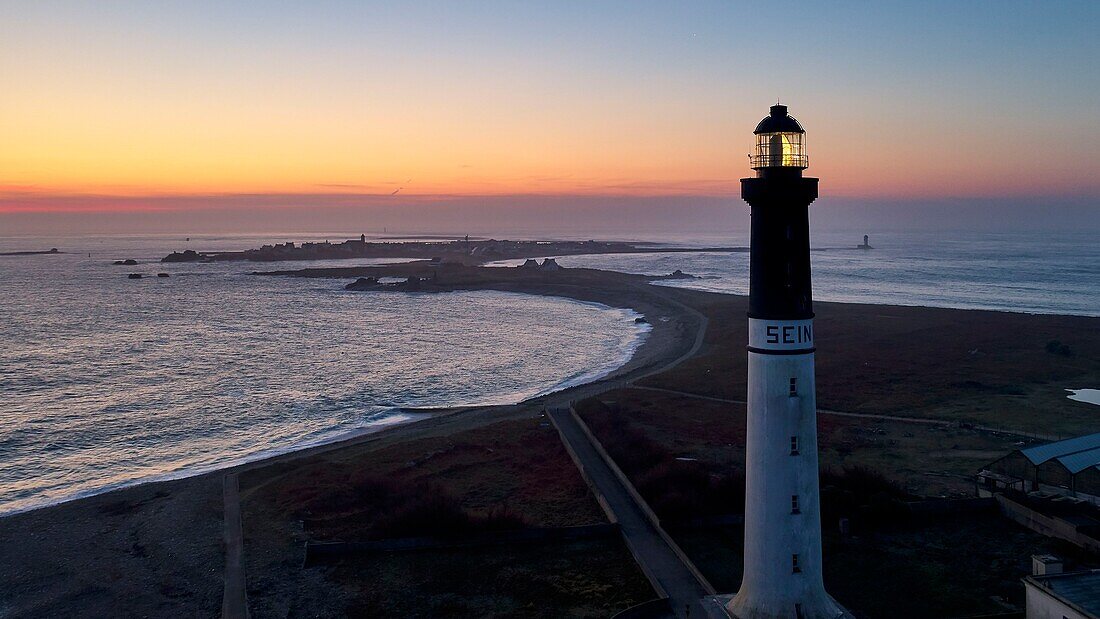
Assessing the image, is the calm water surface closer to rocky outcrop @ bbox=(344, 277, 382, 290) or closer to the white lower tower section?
rocky outcrop @ bbox=(344, 277, 382, 290)

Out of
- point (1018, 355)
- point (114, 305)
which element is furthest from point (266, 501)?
point (114, 305)

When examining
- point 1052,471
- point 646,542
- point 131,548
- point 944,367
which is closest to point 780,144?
point 646,542

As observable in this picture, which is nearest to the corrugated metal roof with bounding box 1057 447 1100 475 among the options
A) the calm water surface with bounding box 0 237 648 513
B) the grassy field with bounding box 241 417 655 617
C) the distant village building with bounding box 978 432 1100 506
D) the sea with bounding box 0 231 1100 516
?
the distant village building with bounding box 978 432 1100 506

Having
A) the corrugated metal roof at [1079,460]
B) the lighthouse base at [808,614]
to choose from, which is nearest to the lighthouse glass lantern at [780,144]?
the lighthouse base at [808,614]

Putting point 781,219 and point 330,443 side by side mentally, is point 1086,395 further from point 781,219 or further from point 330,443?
point 330,443

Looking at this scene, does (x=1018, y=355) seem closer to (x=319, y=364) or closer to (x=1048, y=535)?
(x=1048, y=535)

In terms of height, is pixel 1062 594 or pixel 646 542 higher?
pixel 1062 594
